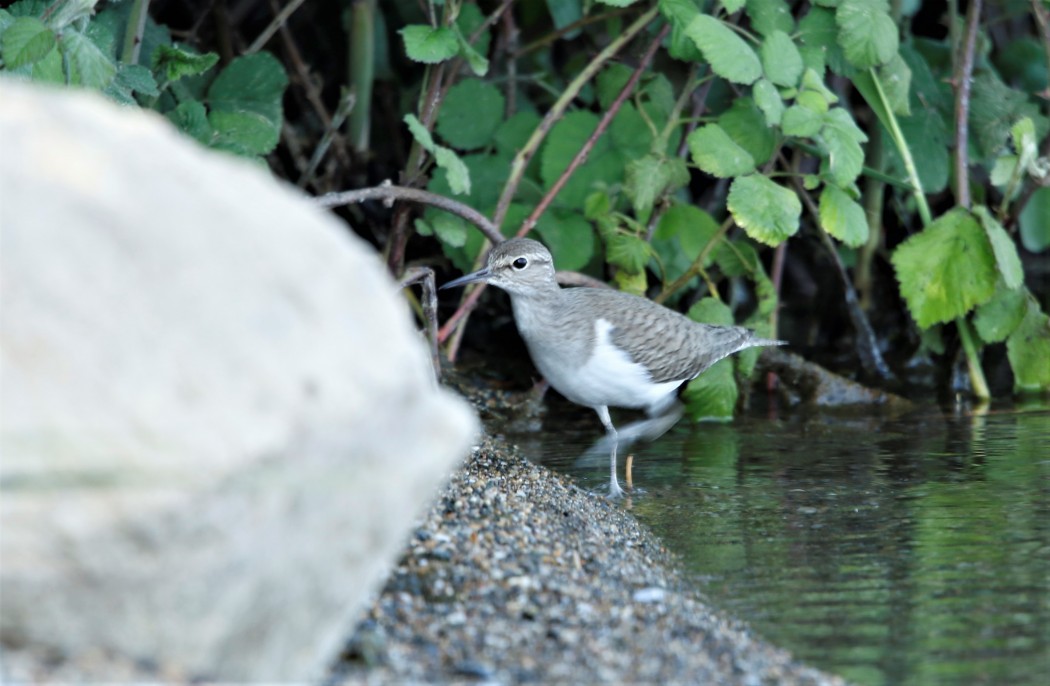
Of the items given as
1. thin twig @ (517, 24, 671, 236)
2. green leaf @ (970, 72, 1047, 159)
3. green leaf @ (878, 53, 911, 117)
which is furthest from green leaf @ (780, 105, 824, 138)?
green leaf @ (970, 72, 1047, 159)

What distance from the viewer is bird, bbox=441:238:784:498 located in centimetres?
614

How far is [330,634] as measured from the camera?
3.06 metres

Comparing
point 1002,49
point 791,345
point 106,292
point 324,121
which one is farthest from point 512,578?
point 1002,49

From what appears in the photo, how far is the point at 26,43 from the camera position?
15.8ft

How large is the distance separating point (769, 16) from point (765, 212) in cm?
104

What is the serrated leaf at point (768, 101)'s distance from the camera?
6035 millimetres

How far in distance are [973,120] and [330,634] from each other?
18.7ft

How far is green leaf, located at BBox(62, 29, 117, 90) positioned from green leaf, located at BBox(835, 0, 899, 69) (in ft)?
10.9

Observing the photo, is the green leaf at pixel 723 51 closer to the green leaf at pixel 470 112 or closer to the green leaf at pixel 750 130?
the green leaf at pixel 750 130

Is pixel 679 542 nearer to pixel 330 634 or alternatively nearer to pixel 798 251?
pixel 330 634

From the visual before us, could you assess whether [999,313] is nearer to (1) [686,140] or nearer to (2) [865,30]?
(2) [865,30]

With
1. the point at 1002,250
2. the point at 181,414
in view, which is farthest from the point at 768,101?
the point at 181,414

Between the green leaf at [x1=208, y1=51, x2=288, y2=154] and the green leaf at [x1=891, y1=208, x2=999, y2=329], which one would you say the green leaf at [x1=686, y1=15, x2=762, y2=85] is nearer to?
the green leaf at [x1=891, y1=208, x2=999, y2=329]

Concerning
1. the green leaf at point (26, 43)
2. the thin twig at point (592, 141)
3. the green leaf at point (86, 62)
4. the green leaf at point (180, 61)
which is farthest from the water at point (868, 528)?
the green leaf at point (26, 43)
